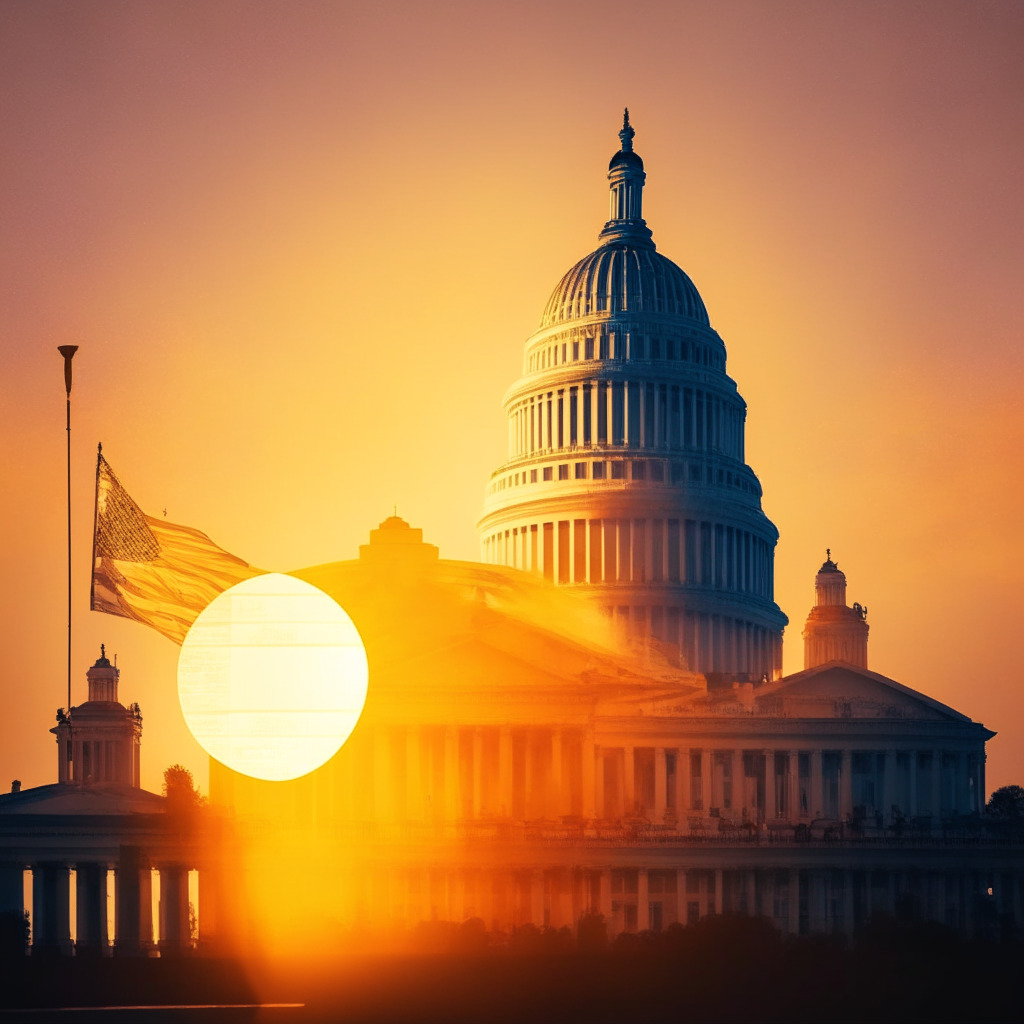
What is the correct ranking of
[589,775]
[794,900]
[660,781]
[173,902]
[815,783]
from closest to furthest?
[173,902] → [794,900] → [589,775] → [660,781] → [815,783]

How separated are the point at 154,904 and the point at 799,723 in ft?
150

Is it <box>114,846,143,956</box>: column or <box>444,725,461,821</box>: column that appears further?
<box>444,725,461,821</box>: column

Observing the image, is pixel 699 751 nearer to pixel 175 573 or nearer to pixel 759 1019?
pixel 175 573

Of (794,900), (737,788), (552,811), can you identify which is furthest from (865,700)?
(552,811)

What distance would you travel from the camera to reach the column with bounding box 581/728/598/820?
195000mm

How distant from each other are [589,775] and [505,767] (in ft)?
18.9

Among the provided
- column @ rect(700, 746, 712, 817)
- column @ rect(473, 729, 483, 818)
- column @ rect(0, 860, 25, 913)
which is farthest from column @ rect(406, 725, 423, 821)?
column @ rect(0, 860, 25, 913)

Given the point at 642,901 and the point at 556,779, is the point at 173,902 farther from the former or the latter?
the point at 642,901

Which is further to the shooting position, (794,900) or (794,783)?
(794,783)

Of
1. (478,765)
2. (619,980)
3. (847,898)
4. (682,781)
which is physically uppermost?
(478,765)

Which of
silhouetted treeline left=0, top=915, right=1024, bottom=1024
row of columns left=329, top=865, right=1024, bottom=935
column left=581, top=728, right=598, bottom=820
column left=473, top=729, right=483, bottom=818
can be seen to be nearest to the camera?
silhouetted treeline left=0, top=915, right=1024, bottom=1024

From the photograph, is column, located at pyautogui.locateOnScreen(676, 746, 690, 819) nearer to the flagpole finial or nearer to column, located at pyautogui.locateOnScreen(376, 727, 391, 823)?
column, located at pyautogui.locateOnScreen(376, 727, 391, 823)

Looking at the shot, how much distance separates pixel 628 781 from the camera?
649ft

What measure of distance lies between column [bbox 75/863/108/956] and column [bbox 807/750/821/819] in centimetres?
4889
